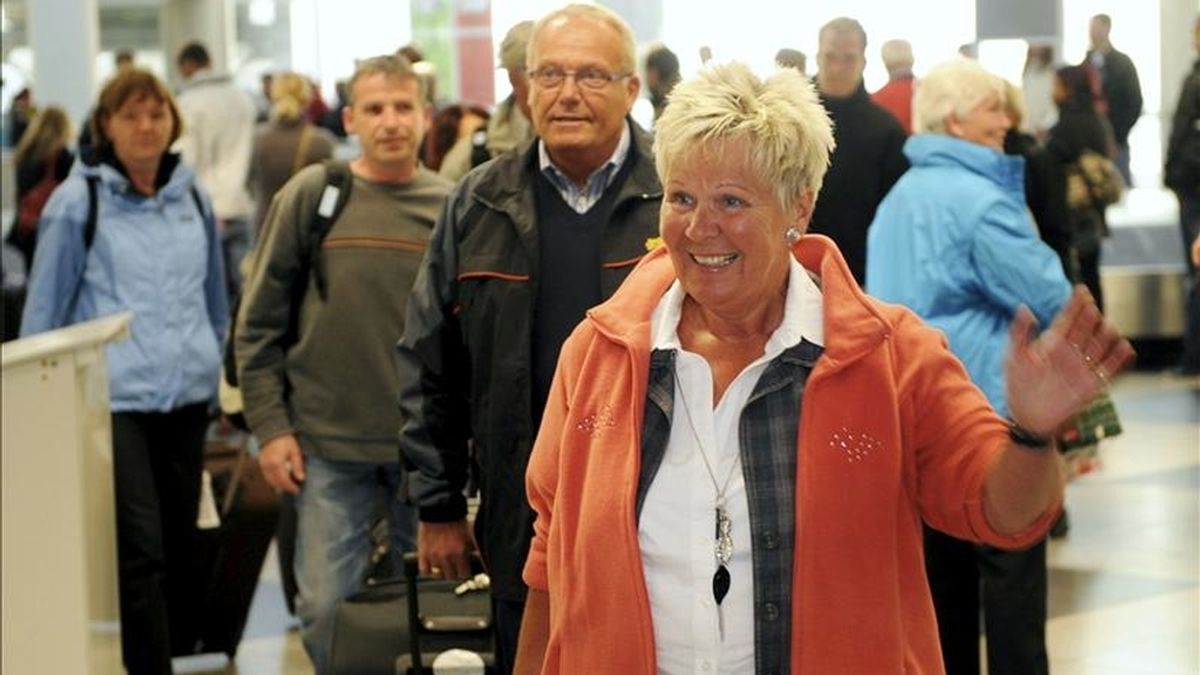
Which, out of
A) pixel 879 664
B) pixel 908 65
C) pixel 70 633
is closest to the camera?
pixel 879 664

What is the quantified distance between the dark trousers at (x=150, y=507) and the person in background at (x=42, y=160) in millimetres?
6026

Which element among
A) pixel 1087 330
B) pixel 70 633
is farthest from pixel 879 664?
pixel 70 633

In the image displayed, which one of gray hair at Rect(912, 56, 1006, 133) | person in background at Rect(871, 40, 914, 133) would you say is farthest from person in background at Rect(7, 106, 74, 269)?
gray hair at Rect(912, 56, 1006, 133)

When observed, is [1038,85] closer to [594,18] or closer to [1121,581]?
[1121,581]

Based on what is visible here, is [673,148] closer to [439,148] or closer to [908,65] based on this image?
[439,148]

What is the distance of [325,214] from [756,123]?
3129 millimetres

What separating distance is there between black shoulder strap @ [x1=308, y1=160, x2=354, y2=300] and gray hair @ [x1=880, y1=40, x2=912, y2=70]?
793 centimetres

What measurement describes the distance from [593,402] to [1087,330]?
0.77 meters

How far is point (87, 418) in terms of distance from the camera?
611 cm

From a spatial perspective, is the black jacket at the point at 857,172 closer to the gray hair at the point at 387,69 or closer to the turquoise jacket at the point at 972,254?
the turquoise jacket at the point at 972,254

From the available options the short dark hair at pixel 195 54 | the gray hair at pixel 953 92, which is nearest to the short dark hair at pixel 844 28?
the gray hair at pixel 953 92

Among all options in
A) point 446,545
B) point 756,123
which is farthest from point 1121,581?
point 756,123

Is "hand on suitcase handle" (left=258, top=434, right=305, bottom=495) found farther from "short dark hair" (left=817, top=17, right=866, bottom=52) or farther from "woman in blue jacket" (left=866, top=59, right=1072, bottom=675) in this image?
"short dark hair" (left=817, top=17, right=866, bottom=52)

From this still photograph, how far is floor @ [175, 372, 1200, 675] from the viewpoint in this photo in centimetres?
791
